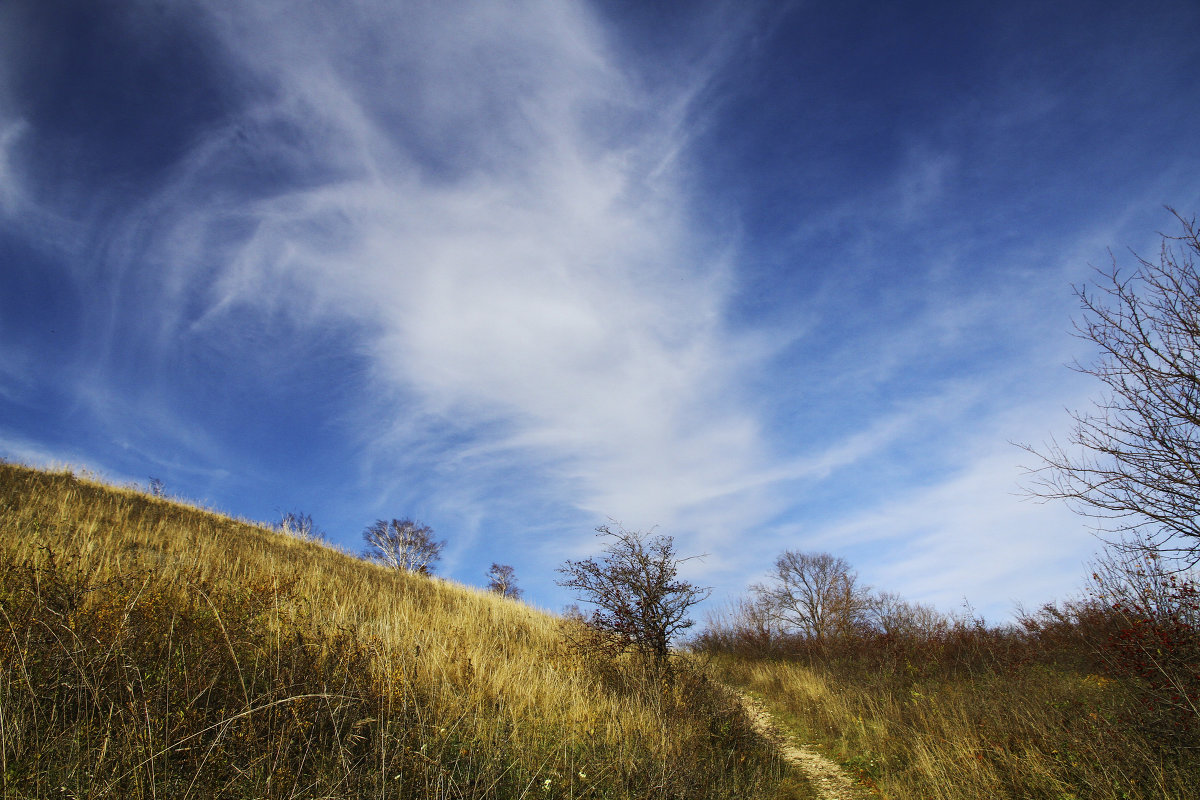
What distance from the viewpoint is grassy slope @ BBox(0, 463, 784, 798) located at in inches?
131

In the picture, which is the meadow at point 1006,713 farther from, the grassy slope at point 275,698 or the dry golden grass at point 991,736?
the grassy slope at point 275,698

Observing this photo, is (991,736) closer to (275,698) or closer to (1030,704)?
(1030,704)

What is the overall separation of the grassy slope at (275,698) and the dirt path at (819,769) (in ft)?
2.87

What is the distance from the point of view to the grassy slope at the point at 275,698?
3.33 meters

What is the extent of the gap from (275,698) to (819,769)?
386 inches

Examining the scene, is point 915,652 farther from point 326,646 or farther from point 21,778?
point 21,778

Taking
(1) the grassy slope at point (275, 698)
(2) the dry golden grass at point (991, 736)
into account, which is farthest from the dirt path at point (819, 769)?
(1) the grassy slope at point (275, 698)

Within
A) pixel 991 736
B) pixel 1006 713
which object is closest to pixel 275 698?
pixel 991 736

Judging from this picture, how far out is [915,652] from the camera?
15.8m

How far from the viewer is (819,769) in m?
9.50

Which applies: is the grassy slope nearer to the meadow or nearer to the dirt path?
the dirt path

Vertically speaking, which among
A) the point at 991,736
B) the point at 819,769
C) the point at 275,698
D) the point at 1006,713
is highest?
the point at 275,698

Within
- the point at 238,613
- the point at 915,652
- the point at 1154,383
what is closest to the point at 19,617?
the point at 238,613

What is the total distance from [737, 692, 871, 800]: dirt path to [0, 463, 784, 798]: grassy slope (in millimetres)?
873
